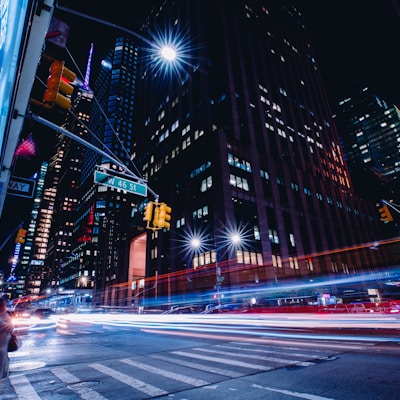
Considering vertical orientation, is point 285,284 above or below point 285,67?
below

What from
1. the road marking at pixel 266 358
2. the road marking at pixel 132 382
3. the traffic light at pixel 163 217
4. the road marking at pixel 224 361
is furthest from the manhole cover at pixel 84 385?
the traffic light at pixel 163 217

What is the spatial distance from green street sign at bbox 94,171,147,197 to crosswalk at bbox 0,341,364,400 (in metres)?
5.75

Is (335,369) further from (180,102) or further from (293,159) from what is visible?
(180,102)

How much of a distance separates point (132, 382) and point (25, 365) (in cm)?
414

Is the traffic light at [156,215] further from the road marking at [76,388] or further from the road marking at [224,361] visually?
the road marking at [76,388]

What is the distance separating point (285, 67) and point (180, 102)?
36.6 meters

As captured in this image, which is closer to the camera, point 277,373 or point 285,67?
point 277,373

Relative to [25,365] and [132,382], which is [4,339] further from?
[25,365]

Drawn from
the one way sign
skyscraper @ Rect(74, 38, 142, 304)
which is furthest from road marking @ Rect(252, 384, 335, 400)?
skyscraper @ Rect(74, 38, 142, 304)

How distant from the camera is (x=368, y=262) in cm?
6269

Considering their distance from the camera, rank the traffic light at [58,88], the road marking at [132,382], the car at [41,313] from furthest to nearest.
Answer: the car at [41,313]
the traffic light at [58,88]
the road marking at [132,382]

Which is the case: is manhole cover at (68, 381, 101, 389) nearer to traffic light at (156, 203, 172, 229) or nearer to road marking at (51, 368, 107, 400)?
road marking at (51, 368, 107, 400)

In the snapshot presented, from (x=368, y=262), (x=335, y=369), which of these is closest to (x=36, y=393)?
(x=335, y=369)

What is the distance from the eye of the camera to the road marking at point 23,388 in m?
4.88
